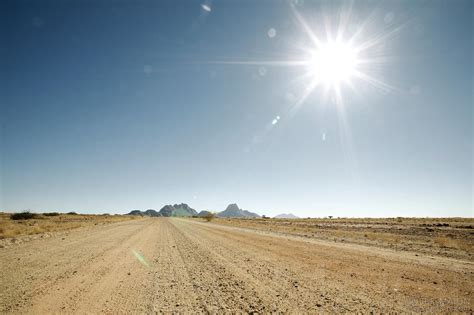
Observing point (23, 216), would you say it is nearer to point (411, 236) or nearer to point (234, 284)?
point (234, 284)

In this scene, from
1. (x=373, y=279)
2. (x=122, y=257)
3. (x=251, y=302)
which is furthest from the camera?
(x=122, y=257)

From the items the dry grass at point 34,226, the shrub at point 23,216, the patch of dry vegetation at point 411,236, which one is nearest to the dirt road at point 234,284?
the patch of dry vegetation at point 411,236

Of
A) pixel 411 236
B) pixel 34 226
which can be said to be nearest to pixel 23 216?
pixel 34 226

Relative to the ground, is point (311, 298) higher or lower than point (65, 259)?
higher

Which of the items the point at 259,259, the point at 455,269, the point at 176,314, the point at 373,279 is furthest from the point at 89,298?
the point at 455,269

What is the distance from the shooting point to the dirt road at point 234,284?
5.86 metres

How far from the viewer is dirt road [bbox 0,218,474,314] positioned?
19.2ft

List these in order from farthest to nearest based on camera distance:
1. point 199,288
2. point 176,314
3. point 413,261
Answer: point 413,261 < point 199,288 < point 176,314

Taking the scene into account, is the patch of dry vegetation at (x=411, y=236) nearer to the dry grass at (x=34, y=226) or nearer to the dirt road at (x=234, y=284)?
the dirt road at (x=234, y=284)

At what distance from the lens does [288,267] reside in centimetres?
997

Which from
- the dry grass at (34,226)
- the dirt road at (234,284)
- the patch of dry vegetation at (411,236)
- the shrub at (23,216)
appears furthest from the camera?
the shrub at (23,216)

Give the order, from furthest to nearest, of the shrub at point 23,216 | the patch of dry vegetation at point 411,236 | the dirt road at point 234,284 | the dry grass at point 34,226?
the shrub at point 23,216, the dry grass at point 34,226, the patch of dry vegetation at point 411,236, the dirt road at point 234,284

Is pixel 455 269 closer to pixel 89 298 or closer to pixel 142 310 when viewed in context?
pixel 142 310

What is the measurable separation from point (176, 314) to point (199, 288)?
191 cm
